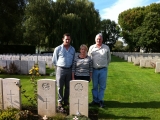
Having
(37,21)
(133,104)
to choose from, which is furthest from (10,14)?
(133,104)

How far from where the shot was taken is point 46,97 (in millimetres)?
5027

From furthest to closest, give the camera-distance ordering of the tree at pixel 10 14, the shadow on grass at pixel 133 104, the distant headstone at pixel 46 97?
1. the tree at pixel 10 14
2. the shadow on grass at pixel 133 104
3. the distant headstone at pixel 46 97

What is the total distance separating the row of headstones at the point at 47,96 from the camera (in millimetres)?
4871

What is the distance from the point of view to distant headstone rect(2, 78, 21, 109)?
5.09m

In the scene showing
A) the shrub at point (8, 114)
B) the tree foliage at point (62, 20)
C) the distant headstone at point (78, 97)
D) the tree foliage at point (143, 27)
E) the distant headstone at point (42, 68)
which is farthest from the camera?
the tree foliage at point (143, 27)

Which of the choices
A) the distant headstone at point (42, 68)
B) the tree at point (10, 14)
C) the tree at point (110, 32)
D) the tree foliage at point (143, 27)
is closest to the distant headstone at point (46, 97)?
the distant headstone at point (42, 68)

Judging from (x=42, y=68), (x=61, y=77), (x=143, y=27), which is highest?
(x=143, y=27)

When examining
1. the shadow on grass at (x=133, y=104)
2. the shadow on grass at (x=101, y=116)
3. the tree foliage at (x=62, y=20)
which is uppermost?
the tree foliage at (x=62, y=20)

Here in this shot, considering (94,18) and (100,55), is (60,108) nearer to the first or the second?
(100,55)

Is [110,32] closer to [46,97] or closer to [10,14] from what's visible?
[10,14]

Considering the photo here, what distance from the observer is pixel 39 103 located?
16.8 feet

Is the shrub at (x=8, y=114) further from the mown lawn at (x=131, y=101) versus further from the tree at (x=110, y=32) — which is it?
the tree at (x=110, y=32)

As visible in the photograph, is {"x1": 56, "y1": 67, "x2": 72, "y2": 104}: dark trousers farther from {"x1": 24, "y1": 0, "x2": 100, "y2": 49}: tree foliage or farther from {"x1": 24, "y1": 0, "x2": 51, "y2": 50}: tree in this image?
{"x1": 24, "y1": 0, "x2": 51, "y2": 50}: tree

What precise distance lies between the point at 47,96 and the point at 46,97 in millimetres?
37
